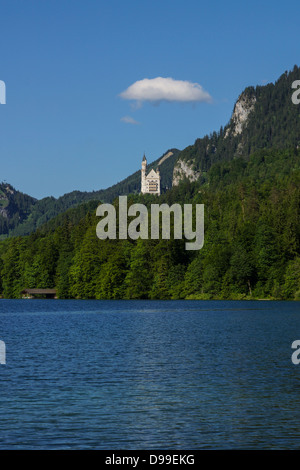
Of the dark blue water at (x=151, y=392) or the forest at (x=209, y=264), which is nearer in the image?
the dark blue water at (x=151, y=392)

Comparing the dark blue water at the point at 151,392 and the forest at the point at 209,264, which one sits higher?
the forest at the point at 209,264

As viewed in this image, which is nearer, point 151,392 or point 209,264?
point 151,392

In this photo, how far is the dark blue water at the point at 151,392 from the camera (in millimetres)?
25688

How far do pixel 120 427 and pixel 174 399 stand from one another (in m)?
6.34

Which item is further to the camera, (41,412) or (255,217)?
(255,217)

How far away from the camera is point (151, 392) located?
34.9 m

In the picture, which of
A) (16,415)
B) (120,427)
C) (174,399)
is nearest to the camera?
(120,427)

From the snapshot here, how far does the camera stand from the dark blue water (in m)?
25.7

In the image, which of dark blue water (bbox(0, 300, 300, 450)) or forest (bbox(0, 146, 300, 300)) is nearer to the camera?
dark blue water (bbox(0, 300, 300, 450))

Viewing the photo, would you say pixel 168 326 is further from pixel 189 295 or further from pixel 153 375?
pixel 189 295

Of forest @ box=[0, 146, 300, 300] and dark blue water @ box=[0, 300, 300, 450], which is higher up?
forest @ box=[0, 146, 300, 300]

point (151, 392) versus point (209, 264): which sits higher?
point (209, 264)

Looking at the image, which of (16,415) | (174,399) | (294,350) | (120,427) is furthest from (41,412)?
(294,350)
